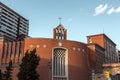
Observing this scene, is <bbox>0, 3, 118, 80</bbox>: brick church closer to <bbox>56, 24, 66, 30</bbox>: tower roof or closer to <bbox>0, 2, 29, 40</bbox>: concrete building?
<bbox>56, 24, 66, 30</bbox>: tower roof

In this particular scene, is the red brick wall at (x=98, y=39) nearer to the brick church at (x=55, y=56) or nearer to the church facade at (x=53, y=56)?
the brick church at (x=55, y=56)

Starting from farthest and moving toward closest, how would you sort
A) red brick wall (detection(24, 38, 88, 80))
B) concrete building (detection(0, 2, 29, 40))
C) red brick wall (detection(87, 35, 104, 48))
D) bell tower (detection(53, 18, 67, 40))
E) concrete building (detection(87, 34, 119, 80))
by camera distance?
concrete building (detection(0, 2, 29, 40)) → red brick wall (detection(87, 35, 104, 48)) → concrete building (detection(87, 34, 119, 80)) → bell tower (detection(53, 18, 67, 40)) → red brick wall (detection(24, 38, 88, 80))

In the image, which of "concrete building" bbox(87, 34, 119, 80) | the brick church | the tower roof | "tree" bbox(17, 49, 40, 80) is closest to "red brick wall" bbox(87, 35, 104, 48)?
"concrete building" bbox(87, 34, 119, 80)

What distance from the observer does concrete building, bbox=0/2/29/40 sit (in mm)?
134500

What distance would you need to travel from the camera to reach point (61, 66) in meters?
70.0

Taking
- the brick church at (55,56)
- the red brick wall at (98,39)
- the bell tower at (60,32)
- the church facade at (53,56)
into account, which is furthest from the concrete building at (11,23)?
Result: the church facade at (53,56)

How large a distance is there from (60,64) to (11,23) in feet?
267

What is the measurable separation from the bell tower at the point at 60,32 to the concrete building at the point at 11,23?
55338mm

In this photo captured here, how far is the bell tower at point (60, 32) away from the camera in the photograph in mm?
76688

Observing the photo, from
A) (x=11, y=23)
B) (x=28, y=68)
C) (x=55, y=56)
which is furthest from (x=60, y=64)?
(x=11, y=23)

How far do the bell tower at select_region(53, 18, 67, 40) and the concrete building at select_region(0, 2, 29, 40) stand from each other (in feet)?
182

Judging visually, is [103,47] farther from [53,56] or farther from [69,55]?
[53,56]

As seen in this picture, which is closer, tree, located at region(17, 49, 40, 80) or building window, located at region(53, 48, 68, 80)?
tree, located at region(17, 49, 40, 80)

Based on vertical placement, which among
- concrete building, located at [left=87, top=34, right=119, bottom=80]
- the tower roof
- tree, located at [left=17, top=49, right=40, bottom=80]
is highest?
the tower roof
